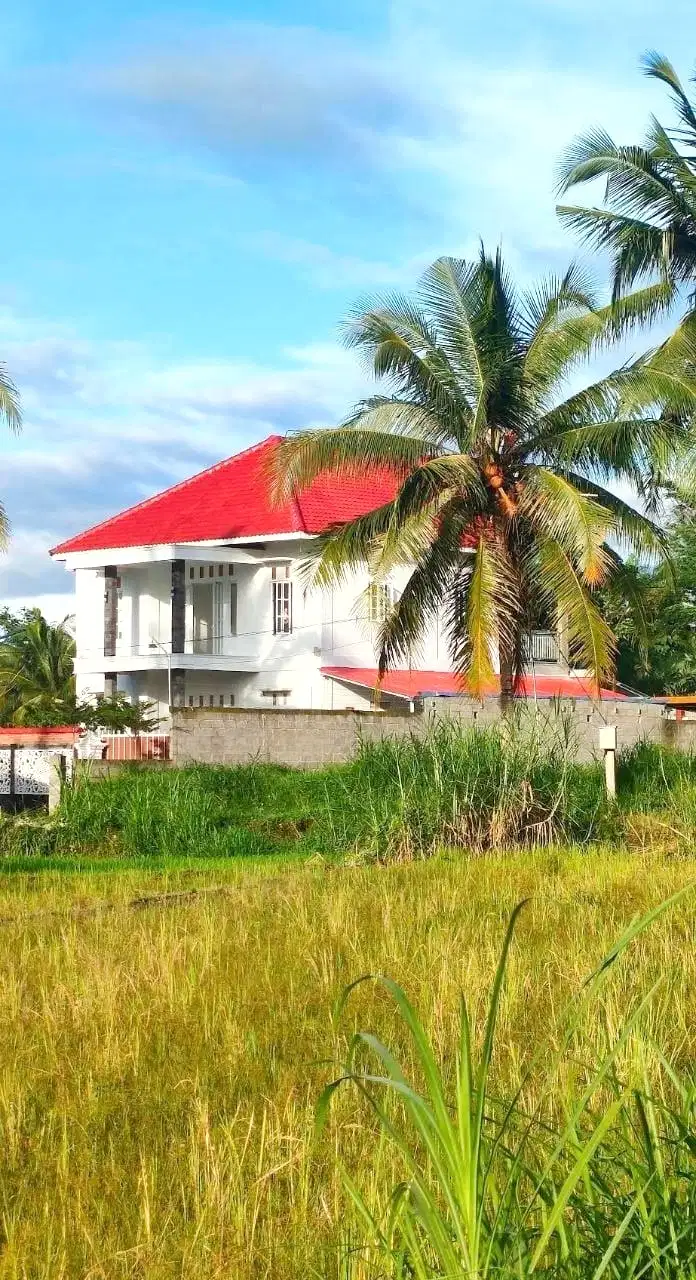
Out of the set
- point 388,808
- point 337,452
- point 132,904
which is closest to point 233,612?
point 337,452

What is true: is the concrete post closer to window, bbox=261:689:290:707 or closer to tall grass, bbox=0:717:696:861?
tall grass, bbox=0:717:696:861

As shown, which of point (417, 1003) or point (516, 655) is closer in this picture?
point (417, 1003)

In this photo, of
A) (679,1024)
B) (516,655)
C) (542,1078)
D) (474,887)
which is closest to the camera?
(542,1078)

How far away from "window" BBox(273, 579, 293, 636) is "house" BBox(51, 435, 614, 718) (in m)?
0.03

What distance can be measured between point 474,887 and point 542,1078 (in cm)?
690

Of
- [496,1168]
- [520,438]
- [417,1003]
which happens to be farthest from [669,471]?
[496,1168]

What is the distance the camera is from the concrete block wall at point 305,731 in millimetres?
23422

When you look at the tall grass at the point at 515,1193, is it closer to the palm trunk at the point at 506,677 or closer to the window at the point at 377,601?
the window at the point at 377,601

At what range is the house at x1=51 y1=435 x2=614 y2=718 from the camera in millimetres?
36344

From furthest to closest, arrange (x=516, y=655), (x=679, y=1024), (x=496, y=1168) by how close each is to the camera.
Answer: (x=516, y=655), (x=679, y=1024), (x=496, y=1168)

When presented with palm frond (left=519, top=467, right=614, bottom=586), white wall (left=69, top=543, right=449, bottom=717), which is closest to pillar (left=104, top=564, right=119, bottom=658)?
white wall (left=69, top=543, right=449, bottom=717)

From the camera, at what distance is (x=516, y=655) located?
2258 centimetres

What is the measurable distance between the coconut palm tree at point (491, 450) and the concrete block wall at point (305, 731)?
5.90ft

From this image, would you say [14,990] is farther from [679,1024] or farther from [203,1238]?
[203,1238]
